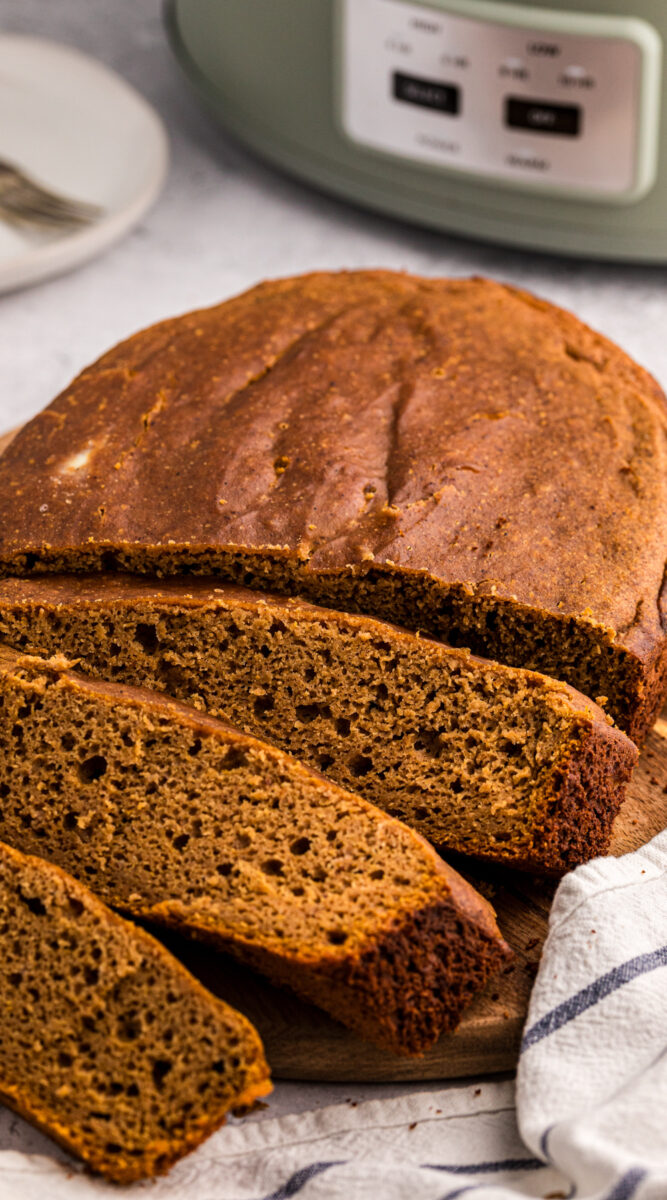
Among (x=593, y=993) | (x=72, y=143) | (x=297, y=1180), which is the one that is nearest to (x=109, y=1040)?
(x=297, y=1180)

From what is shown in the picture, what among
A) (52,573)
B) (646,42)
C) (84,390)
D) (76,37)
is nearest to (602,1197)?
(52,573)

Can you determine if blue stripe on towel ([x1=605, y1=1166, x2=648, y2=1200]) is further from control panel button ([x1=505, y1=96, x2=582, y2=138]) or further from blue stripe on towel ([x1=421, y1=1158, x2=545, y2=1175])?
control panel button ([x1=505, y1=96, x2=582, y2=138])

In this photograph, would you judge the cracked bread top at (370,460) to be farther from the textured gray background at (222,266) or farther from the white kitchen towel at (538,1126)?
the textured gray background at (222,266)

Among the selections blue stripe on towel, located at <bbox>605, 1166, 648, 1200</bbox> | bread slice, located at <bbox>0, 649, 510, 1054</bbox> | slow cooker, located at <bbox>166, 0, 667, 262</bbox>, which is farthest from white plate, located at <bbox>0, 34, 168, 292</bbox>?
blue stripe on towel, located at <bbox>605, 1166, 648, 1200</bbox>

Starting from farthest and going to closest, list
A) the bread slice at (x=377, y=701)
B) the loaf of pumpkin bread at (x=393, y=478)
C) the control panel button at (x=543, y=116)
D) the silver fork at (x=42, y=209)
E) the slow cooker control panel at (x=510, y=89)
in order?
1. the silver fork at (x=42, y=209)
2. the control panel button at (x=543, y=116)
3. the slow cooker control panel at (x=510, y=89)
4. the loaf of pumpkin bread at (x=393, y=478)
5. the bread slice at (x=377, y=701)

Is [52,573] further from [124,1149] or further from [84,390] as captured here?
[124,1149]

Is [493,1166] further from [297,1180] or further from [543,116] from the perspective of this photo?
[543,116]

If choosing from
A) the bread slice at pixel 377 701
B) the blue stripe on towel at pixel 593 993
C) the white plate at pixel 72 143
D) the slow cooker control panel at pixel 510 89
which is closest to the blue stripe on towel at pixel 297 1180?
the blue stripe on towel at pixel 593 993
